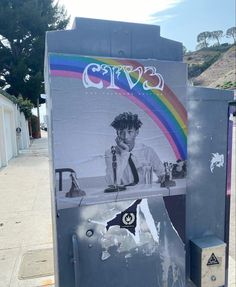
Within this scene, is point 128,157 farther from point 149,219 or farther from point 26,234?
point 26,234

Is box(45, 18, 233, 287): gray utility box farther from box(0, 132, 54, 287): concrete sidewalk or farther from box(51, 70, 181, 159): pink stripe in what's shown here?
box(0, 132, 54, 287): concrete sidewalk

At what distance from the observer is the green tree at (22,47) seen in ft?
71.8

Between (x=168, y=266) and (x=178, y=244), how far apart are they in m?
0.17

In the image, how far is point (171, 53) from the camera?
6.63ft

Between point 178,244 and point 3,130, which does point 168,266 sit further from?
point 3,130

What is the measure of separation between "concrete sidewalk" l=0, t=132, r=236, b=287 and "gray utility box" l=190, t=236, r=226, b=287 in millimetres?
922

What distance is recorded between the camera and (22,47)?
23.2 metres

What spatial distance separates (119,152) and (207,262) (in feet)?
3.56

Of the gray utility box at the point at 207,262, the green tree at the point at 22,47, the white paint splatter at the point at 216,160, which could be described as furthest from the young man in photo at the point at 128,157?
the green tree at the point at 22,47

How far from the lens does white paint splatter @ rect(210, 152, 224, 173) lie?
2316mm

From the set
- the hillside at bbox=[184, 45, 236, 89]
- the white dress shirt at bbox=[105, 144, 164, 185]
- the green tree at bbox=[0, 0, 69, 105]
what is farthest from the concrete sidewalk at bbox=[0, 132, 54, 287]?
the hillside at bbox=[184, 45, 236, 89]

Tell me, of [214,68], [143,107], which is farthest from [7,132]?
[214,68]

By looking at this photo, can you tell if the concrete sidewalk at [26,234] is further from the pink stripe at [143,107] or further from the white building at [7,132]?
the white building at [7,132]

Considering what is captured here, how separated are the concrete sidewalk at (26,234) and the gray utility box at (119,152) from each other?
147 centimetres
